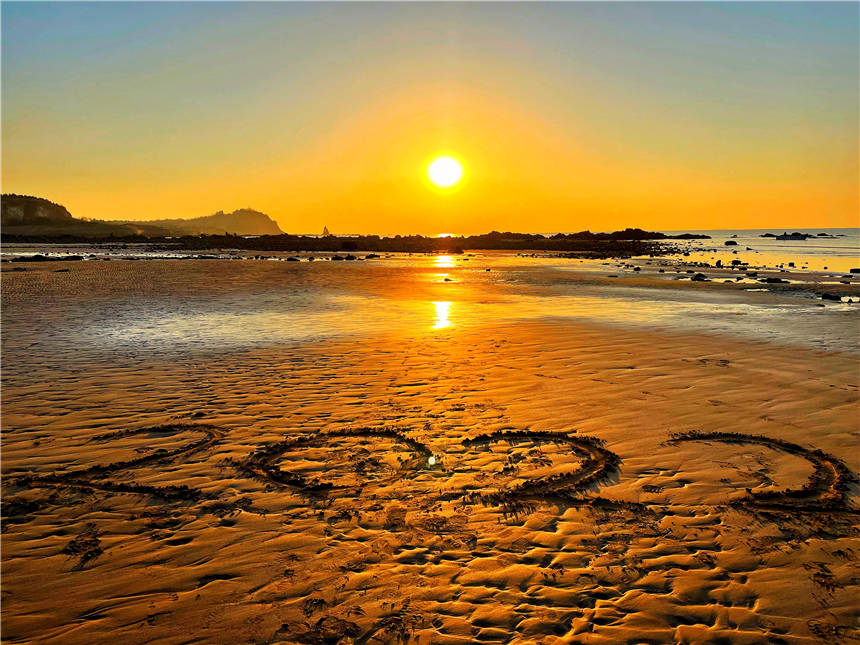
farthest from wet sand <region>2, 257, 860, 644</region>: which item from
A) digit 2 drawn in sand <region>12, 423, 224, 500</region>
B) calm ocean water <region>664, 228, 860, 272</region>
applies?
calm ocean water <region>664, 228, 860, 272</region>

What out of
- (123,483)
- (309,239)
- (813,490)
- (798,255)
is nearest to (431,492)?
(123,483)

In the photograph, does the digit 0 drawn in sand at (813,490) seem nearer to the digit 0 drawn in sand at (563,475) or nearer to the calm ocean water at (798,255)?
the digit 0 drawn in sand at (563,475)

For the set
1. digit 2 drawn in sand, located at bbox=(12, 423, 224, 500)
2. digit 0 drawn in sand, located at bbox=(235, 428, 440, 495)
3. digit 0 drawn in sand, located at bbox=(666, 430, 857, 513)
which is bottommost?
digit 2 drawn in sand, located at bbox=(12, 423, 224, 500)

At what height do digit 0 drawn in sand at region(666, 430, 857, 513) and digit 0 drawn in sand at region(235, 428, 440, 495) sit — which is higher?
digit 0 drawn in sand at region(666, 430, 857, 513)

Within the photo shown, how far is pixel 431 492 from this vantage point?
5.61 meters

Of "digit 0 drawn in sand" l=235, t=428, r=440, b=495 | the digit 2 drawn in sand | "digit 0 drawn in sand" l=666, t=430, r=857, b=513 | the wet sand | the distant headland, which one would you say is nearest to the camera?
the wet sand

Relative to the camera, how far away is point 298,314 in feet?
58.4

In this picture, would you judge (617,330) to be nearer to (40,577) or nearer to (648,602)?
(648,602)

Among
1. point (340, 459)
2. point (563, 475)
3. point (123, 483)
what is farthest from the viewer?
point (340, 459)

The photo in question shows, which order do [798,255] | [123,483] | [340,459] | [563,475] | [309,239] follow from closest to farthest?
1. [123,483]
2. [563,475]
3. [340,459]
4. [798,255]
5. [309,239]

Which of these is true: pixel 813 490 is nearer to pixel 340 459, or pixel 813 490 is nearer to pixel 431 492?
pixel 431 492

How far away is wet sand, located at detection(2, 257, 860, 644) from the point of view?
3.88 meters

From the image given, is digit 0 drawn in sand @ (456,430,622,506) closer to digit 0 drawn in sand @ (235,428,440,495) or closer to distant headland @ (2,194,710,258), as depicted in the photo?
digit 0 drawn in sand @ (235,428,440,495)

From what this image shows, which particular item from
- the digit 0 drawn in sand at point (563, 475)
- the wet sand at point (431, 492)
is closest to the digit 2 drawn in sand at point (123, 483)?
the wet sand at point (431, 492)
